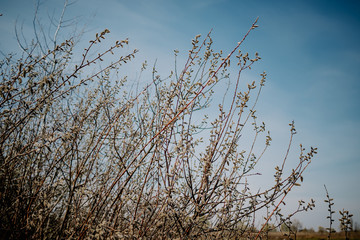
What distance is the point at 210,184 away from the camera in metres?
1.57

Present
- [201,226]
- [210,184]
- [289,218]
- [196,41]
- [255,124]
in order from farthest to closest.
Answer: [255,124] → [289,218] → [196,41] → [210,184] → [201,226]

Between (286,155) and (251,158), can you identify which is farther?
(251,158)

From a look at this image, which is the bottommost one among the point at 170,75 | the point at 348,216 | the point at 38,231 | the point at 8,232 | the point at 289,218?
the point at 8,232

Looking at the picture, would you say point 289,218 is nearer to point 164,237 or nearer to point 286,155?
point 286,155

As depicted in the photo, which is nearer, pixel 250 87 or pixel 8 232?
pixel 250 87

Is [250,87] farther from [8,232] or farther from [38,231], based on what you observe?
[8,232]

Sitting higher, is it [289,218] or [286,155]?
[286,155]

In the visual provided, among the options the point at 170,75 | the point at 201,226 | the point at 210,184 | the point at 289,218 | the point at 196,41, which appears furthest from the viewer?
the point at 170,75

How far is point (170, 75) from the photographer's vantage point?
305 centimetres

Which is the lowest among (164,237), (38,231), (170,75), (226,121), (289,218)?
(38,231)

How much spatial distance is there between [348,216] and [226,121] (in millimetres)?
1214

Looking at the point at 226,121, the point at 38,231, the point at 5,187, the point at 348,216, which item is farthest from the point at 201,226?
the point at 5,187

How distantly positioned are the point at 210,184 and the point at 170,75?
6.51 feet

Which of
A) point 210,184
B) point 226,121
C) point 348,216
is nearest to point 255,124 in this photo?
Answer: point 226,121
